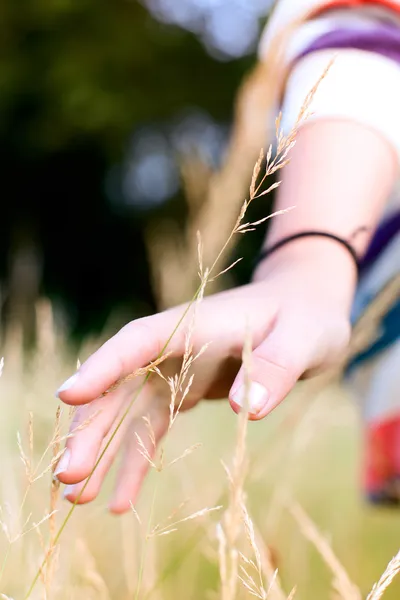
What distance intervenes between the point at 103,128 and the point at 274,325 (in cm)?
612

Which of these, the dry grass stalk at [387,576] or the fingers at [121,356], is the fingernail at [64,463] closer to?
the fingers at [121,356]

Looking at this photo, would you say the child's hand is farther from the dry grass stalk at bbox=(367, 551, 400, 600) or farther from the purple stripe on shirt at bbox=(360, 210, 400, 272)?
the purple stripe on shirt at bbox=(360, 210, 400, 272)

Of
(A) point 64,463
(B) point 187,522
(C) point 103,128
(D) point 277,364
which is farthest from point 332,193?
(C) point 103,128

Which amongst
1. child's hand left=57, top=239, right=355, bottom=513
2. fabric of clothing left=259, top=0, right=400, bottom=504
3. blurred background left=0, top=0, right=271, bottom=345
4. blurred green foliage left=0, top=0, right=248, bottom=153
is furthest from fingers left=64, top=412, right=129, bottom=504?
blurred green foliage left=0, top=0, right=248, bottom=153

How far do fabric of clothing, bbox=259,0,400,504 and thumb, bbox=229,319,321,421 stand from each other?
243mm

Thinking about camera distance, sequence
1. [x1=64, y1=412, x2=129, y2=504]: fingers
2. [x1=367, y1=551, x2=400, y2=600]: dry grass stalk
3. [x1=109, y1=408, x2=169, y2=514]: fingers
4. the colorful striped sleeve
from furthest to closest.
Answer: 1. the colorful striped sleeve
2. [x1=109, y1=408, x2=169, y2=514]: fingers
3. [x1=64, y1=412, x2=129, y2=504]: fingers
4. [x1=367, y1=551, x2=400, y2=600]: dry grass stalk

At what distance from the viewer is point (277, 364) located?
0.52m

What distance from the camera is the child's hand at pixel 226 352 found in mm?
503

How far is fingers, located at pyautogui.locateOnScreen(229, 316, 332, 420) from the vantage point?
492 mm

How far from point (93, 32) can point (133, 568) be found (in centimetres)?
646

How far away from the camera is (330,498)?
1868 millimetres

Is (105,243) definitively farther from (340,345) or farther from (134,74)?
(340,345)

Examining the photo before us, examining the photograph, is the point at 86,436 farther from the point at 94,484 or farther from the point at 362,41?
the point at 362,41

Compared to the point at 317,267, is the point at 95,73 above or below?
below
